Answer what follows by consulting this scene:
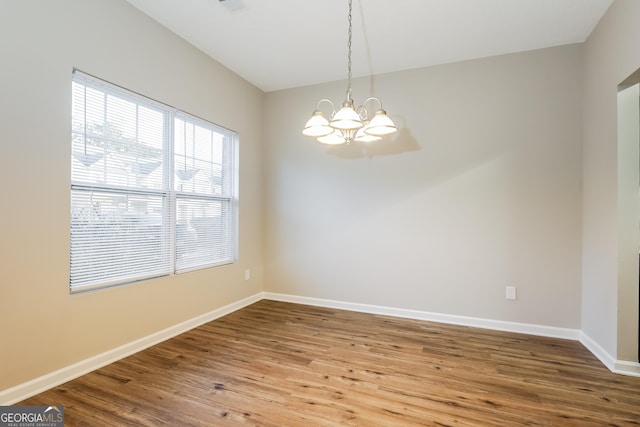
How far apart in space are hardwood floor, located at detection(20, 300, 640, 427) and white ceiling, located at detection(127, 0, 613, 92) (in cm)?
296

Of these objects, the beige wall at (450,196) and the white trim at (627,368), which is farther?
the beige wall at (450,196)

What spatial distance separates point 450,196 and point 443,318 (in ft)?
4.61

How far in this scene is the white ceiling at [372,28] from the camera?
256 centimetres

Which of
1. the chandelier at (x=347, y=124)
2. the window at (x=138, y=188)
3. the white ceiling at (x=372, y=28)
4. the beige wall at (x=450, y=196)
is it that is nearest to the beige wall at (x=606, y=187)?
the beige wall at (x=450, y=196)

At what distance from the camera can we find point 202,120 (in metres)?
3.36

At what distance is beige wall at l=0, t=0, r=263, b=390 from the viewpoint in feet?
6.22

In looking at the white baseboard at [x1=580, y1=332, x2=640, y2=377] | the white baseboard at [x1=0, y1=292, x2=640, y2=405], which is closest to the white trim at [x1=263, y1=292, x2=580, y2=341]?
the white baseboard at [x1=0, y1=292, x2=640, y2=405]

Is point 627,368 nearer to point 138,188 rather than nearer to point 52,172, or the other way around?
point 138,188

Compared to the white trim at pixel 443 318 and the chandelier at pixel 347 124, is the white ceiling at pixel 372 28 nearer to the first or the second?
the chandelier at pixel 347 124

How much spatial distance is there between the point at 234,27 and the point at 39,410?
10.8 feet

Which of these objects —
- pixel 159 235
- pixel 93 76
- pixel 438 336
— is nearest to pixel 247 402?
pixel 159 235

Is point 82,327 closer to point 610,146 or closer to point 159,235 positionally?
point 159,235

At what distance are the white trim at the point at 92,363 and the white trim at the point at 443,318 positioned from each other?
1.15 meters

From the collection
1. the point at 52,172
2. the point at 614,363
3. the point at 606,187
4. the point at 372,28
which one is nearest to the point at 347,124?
the point at 372,28
